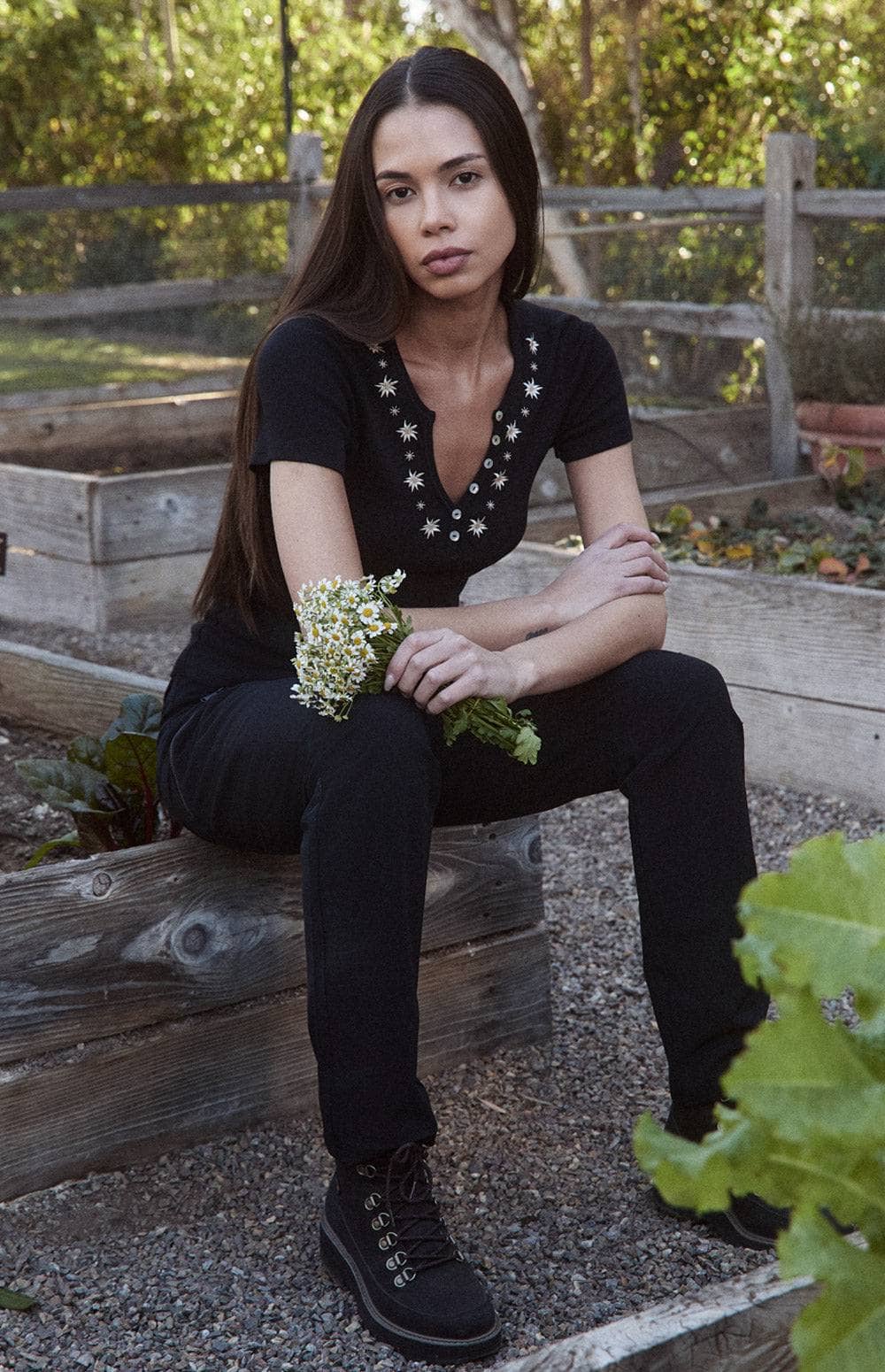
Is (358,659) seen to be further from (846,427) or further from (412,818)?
(846,427)

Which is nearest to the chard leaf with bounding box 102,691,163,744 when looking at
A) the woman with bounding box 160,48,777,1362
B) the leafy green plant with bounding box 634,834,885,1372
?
the woman with bounding box 160,48,777,1362

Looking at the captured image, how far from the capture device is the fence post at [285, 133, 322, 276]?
7.04m

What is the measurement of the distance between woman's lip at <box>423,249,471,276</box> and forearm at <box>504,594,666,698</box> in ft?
1.54

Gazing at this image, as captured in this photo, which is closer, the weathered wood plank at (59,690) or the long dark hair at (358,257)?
the long dark hair at (358,257)

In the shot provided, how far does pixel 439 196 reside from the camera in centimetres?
203

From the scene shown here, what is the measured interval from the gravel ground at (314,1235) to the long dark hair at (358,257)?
0.73 metres

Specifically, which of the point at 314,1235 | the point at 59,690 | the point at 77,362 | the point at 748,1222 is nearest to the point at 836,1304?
the point at 748,1222

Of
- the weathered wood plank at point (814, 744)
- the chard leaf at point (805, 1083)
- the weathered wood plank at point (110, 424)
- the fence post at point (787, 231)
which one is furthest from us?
the weathered wood plank at point (110, 424)

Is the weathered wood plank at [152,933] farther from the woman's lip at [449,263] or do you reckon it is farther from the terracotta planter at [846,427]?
the terracotta planter at [846,427]

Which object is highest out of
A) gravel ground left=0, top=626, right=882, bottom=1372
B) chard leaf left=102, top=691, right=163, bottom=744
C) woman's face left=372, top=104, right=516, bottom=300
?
woman's face left=372, top=104, right=516, bottom=300

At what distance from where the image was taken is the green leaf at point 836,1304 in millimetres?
708

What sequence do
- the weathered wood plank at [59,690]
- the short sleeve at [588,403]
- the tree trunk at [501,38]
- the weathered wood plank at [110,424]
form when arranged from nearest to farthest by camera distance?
the short sleeve at [588,403] → the weathered wood plank at [59,690] → the weathered wood plank at [110,424] → the tree trunk at [501,38]

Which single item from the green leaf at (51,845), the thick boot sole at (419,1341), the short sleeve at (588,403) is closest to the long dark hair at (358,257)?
the short sleeve at (588,403)

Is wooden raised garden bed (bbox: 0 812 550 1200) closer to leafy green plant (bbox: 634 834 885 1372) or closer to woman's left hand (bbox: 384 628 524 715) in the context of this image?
woman's left hand (bbox: 384 628 524 715)
